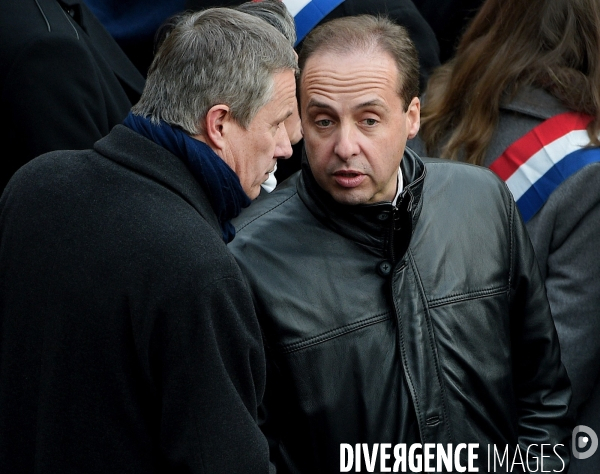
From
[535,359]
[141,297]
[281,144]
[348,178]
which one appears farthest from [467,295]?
[141,297]

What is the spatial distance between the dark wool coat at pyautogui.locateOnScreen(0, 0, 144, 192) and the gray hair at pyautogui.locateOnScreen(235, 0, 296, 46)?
0.53 meters

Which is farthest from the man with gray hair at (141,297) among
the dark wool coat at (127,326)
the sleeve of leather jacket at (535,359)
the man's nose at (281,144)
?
the sleeve of leather jacket at (535,359)

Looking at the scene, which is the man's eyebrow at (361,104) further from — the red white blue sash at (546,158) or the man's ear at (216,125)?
the red white blue sash at (546,158)

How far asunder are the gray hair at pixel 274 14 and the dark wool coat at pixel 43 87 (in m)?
0.53

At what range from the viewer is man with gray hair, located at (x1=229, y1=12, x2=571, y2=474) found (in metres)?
2.28

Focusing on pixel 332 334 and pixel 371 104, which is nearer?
pixel 332 334

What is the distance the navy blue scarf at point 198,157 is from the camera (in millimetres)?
1942

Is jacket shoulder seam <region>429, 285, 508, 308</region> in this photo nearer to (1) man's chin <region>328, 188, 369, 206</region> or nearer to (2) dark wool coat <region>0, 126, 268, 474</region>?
(1) man's chin <region>328, 188, 369, 206</region>

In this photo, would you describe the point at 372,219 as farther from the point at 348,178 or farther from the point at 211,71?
the point at 211,71

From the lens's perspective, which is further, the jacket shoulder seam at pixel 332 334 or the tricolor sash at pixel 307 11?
the tricolor sash at pixel 307 11

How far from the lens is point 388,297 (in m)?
2.38

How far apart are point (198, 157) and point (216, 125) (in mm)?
109

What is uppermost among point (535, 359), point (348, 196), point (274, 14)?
point (274, 14)

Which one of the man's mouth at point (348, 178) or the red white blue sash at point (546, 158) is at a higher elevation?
the man's mouth at point (348, 178)
